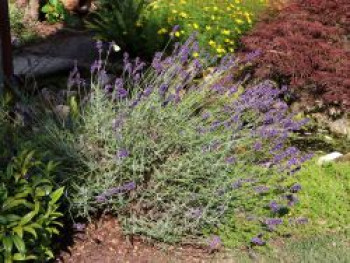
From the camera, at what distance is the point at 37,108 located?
4719mm

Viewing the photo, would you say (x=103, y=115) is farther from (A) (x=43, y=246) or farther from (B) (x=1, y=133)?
(A) (x=43, y=246)

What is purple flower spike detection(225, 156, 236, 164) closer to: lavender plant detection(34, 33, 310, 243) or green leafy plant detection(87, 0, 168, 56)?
lavender plant detection(34, 33, 310, 243)

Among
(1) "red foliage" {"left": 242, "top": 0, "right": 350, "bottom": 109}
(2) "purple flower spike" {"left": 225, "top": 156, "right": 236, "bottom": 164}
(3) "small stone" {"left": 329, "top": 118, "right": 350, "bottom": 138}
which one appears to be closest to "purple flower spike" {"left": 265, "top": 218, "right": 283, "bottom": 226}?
(2) "purple flower spike" {"left": 225, "top": 156, "right": 236, "bottom": 164}

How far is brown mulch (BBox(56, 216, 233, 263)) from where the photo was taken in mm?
3971

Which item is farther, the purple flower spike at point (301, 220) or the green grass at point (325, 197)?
Answer: the green grass at point (325, 197)

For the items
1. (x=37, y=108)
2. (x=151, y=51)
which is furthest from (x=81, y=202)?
(x=151, y=51)

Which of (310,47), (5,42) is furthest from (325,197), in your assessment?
(5,42)

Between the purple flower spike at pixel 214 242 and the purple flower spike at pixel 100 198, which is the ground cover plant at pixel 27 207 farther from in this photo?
the purple flower spike at pixel 214 242

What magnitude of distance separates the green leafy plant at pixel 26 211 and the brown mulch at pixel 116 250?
31 cm

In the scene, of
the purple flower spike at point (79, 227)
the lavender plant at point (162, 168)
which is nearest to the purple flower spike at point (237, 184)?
the lavender plant at point (162, 168)

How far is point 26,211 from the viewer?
3.55 meters

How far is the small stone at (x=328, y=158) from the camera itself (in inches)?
215

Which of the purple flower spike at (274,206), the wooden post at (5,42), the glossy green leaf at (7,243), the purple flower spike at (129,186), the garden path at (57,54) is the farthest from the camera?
the garden path at (57,54)

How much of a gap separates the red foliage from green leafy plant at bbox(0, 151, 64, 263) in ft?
10.2
